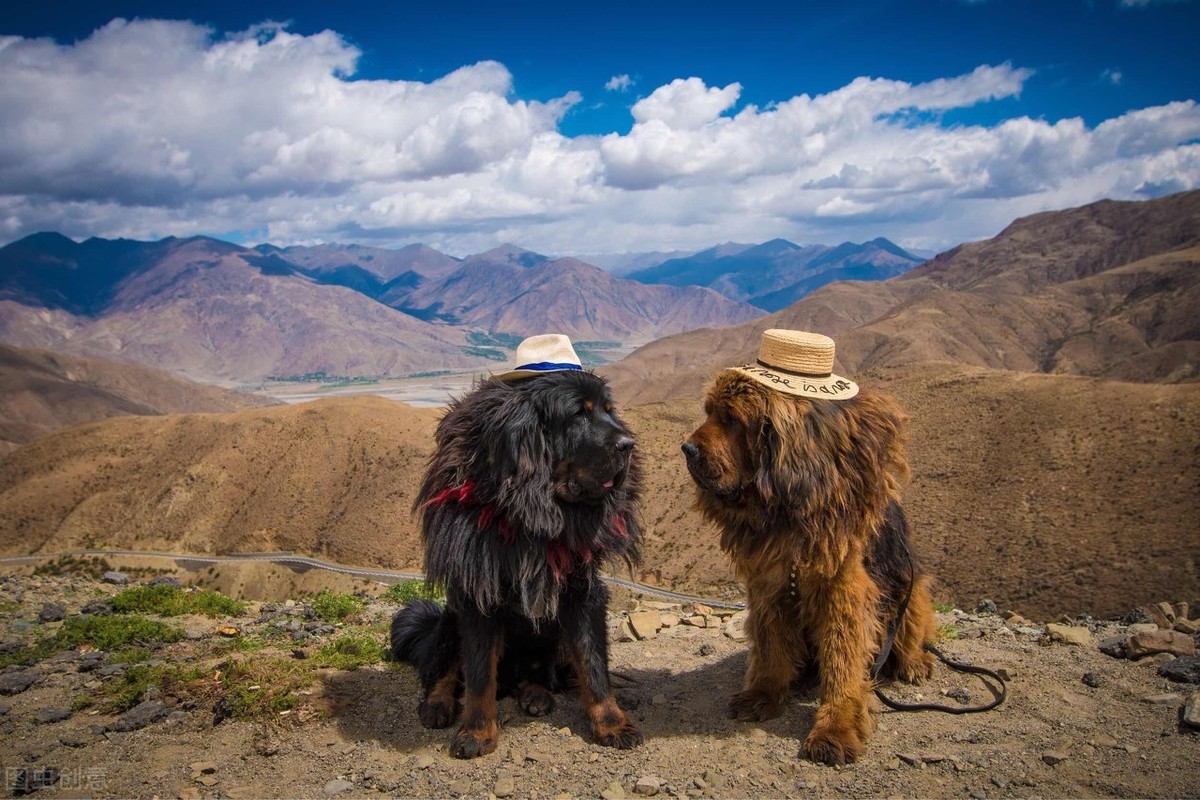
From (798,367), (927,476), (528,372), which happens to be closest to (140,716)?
(528,372)

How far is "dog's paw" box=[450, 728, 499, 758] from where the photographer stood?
13.5 feet

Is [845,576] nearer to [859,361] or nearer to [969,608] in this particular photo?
[969,608]

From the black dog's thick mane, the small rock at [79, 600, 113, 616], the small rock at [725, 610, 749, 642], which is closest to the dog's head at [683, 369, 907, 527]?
the black dog's thick mane

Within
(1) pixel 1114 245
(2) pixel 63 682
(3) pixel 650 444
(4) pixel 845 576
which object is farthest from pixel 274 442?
(1) pixel 1114 245

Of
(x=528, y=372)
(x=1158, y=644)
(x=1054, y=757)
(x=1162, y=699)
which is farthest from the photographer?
(x=1158, y=644)

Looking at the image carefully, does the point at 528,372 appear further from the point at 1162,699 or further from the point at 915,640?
the point at 1162,699

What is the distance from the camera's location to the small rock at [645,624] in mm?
7148

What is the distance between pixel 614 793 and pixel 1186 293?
101m

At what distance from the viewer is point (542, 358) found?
4488 millimetres

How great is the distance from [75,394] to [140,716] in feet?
485

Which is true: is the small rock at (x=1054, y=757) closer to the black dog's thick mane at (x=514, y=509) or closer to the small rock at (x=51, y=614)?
the black dog's thick mane at (x=514, y=509)

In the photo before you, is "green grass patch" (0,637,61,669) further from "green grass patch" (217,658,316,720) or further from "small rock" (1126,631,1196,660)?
"small rock" (1126,631,1196,660)

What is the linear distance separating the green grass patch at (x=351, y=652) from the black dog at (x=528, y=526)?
4.31 ft

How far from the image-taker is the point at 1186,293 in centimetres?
7912
